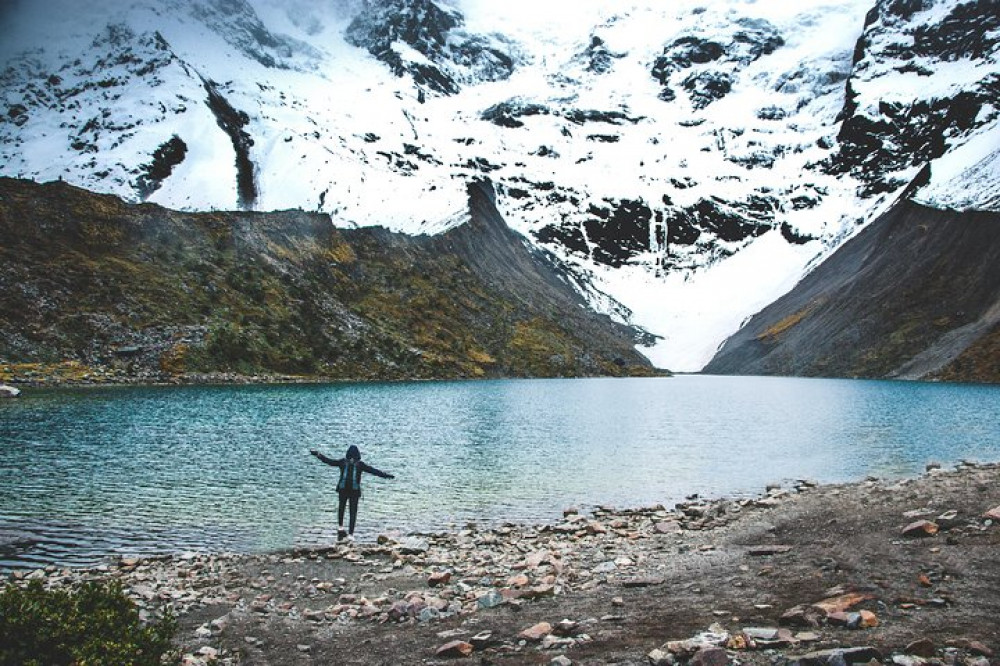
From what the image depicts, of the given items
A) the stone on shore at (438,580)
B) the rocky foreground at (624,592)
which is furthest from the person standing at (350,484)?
the stone on shore at (438,580)

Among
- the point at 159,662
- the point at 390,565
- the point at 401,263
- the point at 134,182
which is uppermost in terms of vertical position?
the point at 134,182

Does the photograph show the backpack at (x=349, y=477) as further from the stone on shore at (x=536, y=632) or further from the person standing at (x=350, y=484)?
the stone on shore at (x=536, y=632)

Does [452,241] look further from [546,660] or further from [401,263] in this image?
[546,660]

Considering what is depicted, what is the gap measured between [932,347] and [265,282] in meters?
130

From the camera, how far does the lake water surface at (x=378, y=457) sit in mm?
25656

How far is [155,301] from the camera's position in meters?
103

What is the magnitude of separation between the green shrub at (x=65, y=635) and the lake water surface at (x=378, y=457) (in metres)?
12.8

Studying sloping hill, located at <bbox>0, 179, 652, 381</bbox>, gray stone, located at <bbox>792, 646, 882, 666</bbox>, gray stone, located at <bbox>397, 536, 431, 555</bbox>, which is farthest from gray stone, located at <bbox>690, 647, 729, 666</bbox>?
sloping hill, located at <bbox>0, 179, 652, 381</bbox>

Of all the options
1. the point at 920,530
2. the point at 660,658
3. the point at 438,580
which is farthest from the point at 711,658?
the point at 920,530

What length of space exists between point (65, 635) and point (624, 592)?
11.3m

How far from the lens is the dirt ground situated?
11.6m

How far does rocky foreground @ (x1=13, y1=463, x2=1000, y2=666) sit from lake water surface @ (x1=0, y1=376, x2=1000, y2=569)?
164 inches

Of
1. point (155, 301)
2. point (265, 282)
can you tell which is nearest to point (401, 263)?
point (265, 282)

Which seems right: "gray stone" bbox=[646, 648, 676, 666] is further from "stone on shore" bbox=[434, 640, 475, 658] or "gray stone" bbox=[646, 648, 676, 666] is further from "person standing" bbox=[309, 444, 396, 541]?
"person standing" bbox=[309, 444, 396, 541]
